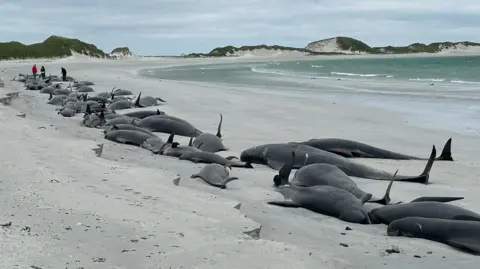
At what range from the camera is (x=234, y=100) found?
22.8 meters

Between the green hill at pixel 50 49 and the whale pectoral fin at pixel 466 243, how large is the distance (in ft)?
286

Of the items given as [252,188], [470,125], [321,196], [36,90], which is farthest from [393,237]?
[36,90]

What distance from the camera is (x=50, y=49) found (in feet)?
311

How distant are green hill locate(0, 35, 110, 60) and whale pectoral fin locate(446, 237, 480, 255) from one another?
87224mm

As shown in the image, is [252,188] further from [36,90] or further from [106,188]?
[36,90]

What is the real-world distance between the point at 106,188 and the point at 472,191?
485cm

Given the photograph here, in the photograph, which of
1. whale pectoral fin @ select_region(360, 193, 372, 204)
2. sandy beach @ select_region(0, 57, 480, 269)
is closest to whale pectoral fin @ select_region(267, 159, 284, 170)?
sandy beach @ select_region(0, 57, 480, 269)

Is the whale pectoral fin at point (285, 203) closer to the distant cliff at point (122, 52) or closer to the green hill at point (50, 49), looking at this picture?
the green hill at point (50, 49)

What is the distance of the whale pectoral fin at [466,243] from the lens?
566cm

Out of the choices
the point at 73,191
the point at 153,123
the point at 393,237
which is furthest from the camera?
the point at 153,123

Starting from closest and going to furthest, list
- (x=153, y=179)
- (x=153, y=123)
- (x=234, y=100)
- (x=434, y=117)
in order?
(x=153, y=179), (x=153, y=123), (x=434, y=117), (x=234, y=100)

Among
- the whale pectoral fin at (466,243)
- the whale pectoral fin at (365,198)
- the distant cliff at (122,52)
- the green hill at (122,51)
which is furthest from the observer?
the green hill at (122,51)

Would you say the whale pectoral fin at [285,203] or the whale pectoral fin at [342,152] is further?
the whale pectoral fin at [342,152]

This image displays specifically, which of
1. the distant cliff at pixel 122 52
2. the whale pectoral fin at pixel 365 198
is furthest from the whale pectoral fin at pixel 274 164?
the distant cliff at pixel 122 52
